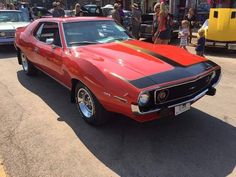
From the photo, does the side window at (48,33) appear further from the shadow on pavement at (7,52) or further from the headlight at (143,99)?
the shadow on pavement at (7,52)

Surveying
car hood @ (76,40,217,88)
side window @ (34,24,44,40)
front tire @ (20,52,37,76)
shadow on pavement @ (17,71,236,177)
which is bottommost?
shadow on pavement @ (17,71,236,177)

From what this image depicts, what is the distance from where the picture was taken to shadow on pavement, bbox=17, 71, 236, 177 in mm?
3469

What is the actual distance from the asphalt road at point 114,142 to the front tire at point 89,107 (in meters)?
0.15

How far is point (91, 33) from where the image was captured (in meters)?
5.38

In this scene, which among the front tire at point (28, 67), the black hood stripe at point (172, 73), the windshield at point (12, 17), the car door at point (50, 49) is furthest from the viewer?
the windshield at point (12, 17)

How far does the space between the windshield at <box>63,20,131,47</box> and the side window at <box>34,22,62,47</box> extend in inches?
8.0

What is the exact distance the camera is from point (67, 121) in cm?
477

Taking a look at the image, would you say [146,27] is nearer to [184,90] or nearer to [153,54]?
[153,54]

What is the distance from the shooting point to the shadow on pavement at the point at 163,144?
347 centimetres

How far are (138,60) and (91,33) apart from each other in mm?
1481

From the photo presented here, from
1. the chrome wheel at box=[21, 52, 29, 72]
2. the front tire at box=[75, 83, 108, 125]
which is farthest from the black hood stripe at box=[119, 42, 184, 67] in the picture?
the chrome wheel at box=[21, 52, 29, 72]

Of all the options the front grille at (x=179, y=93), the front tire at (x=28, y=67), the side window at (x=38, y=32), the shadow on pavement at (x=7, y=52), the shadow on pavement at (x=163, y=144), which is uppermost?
the side window at (x=38, y=32)

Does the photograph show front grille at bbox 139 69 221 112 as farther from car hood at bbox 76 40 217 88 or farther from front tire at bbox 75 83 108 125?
front tire at bbox 75 83 108 125

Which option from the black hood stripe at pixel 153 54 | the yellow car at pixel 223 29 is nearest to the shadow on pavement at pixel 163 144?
the black hood stripe at pixel 153 54
